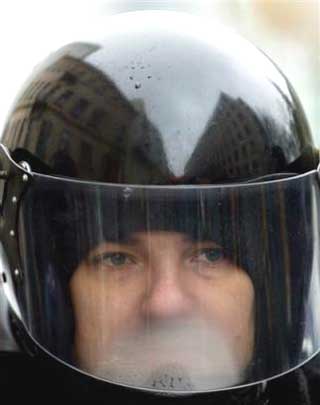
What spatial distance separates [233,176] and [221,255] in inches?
5.3

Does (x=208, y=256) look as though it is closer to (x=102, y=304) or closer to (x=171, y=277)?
(x=171, y=277)

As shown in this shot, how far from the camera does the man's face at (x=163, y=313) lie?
140 centimetres

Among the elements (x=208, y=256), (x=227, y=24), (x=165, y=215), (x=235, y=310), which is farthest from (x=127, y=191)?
(x=227, y=24)

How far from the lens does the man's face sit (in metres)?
1.40

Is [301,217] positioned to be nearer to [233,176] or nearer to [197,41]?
[233,176]

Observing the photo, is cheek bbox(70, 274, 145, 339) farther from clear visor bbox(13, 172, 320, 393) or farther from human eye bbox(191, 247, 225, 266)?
human eye bbox(191, 247, 225, 266)

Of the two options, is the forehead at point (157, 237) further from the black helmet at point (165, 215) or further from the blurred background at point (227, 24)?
the blurred background at point (227, 24)

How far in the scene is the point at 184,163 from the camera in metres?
1.36

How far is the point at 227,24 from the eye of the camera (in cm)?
625

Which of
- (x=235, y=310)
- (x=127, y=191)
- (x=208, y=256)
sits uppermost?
(x=127, y=191)

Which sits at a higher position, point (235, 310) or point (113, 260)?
point (113, 260)

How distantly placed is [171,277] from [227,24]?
508 cm

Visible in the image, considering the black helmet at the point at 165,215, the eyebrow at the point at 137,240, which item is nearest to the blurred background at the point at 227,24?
the black helmet at the point at 165,215

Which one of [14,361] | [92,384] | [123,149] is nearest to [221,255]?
[123,149]
